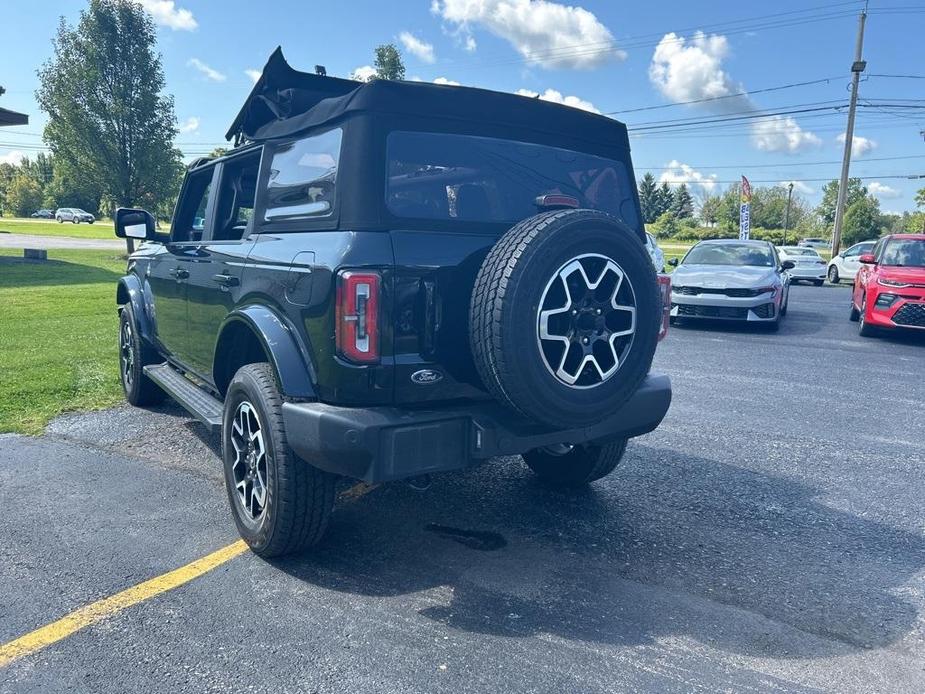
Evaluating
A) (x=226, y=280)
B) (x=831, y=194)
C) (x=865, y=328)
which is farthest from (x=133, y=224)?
(x=831, y=194)

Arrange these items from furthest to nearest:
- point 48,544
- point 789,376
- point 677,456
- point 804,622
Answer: point 789,376 < point 677,456 < point 48,544 < point 804,622

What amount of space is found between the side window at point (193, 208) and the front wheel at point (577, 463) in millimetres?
2690

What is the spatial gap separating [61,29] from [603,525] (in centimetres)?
2460

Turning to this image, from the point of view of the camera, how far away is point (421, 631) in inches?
102

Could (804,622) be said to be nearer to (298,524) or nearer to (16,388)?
(298,524)

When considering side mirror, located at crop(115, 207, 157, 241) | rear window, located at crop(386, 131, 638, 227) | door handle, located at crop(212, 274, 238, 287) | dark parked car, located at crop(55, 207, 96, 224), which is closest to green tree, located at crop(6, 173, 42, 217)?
dark parked car, located at crop(55, 207, 96, 224)

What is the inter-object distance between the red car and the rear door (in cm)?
916

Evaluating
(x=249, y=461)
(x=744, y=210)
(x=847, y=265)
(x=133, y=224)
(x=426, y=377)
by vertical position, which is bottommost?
(x=249, y=461)

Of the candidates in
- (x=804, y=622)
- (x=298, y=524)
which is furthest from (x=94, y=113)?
(x=804, y=622)

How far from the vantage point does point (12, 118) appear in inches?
708

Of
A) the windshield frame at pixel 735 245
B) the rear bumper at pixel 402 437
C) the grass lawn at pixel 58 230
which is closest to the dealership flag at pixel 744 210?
the windshield frame at pixel 735 245

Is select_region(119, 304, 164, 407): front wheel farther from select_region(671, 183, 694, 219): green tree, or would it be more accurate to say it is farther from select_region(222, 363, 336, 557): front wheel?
select_region(671, 183, 694, 219): green tree

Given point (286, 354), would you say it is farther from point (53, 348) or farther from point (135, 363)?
point (53, 348)

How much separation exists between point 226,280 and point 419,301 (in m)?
1.36
